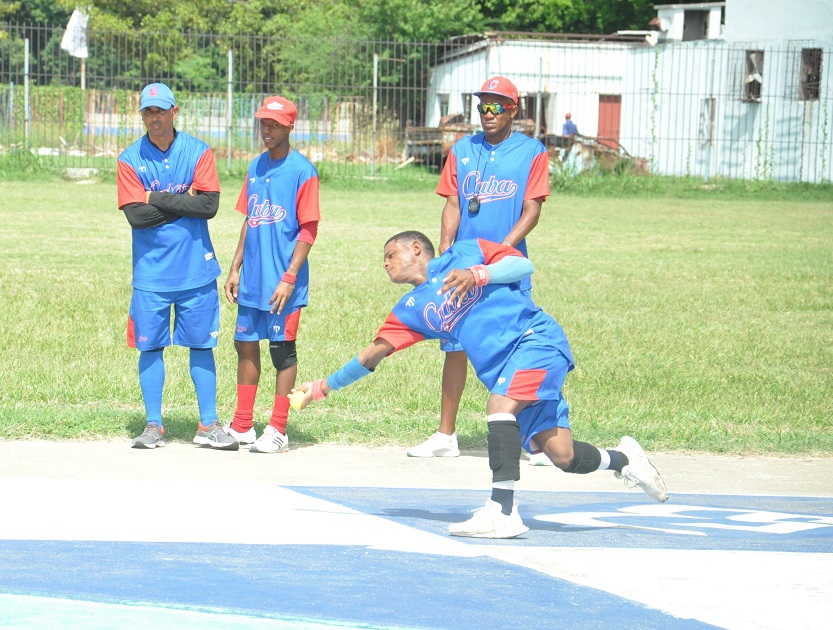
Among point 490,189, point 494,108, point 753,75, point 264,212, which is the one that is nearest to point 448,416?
point 490,189

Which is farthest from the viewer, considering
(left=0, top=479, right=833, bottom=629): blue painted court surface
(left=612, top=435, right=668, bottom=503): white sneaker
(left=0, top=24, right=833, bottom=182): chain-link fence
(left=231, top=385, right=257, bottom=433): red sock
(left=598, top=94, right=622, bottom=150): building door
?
(left=598, top=94, right=622, bottom=150): building door

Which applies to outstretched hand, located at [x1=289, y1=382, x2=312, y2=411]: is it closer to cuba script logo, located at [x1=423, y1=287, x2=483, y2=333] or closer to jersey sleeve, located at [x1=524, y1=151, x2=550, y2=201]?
cuba script logo, located at [x1=423, y1=287, x2=483, y2=333]

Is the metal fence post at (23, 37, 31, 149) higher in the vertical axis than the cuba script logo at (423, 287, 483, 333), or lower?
higher

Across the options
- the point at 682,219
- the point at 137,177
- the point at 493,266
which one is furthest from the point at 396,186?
the point at 493,266

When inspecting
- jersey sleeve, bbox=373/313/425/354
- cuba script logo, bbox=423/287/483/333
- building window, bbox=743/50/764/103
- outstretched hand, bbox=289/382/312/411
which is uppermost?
building window, bbox=743/50/764/103

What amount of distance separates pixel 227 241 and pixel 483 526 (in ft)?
43.9

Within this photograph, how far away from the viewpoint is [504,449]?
553cm

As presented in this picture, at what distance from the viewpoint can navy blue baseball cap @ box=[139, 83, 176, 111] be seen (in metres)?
7.36

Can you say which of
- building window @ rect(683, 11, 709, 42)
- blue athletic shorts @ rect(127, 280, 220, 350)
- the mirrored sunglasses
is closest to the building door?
building window @ rect(683, 11, 709, 42)

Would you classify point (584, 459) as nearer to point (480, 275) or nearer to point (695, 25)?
point (480, 275)

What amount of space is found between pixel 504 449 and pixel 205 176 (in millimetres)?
3031

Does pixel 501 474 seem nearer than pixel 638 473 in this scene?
Yes

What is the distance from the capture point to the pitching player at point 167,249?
7.45 m

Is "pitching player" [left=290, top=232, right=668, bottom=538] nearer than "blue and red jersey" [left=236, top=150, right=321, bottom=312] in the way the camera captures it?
Yes
